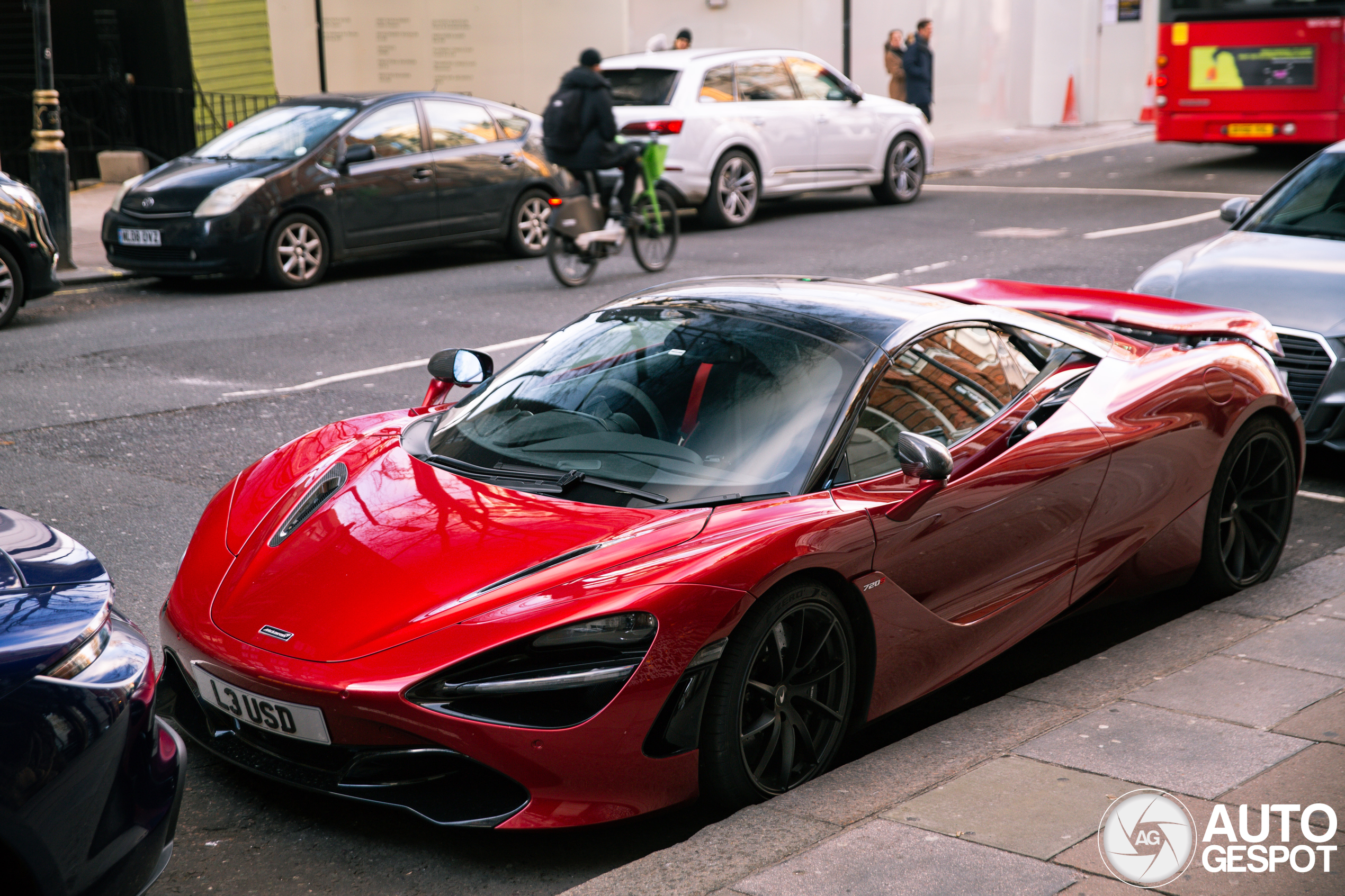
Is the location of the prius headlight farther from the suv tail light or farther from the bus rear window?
the bus rear window

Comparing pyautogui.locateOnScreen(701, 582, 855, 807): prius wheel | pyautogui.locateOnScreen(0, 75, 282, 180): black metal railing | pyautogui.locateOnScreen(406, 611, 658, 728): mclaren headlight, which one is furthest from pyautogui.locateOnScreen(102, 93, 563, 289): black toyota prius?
pyautogui.locateOnScreen(406, 611, 658, 728): mclaren headlight

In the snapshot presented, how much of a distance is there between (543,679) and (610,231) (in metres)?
9.47

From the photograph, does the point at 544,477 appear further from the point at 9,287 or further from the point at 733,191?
the point at 733,191

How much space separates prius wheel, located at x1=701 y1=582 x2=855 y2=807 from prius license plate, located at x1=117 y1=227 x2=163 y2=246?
32.5 ft

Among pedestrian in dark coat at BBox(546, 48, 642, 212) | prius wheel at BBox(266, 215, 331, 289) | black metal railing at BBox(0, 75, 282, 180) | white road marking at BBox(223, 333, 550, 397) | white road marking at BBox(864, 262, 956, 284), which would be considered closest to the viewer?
white road marking at BBox(223, 333, 550, 397)

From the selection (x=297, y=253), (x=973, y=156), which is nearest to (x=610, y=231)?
(x=297, y=253)

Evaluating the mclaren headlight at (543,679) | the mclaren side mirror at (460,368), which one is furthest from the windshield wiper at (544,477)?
the mclaren side mirror at (460,368)

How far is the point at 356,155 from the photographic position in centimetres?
1290

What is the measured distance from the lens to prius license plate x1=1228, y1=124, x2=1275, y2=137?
19625 mm

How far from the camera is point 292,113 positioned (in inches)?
526

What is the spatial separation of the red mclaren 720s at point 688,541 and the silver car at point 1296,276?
1.66 metres

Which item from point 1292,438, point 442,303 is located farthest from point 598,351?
point 442,303

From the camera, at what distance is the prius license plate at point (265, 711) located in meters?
3.34

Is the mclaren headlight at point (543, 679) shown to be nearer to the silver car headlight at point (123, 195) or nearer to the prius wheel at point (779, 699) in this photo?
the prius wheel at point (779, 699)
